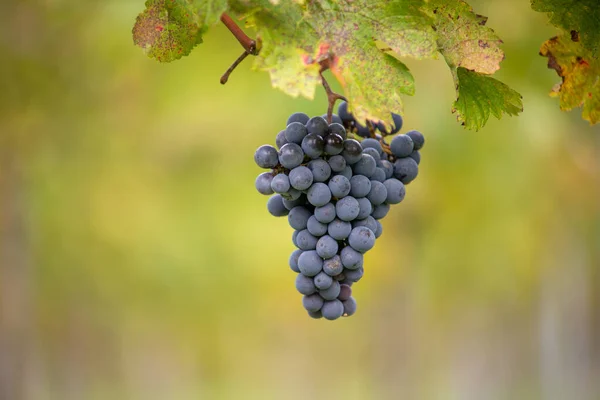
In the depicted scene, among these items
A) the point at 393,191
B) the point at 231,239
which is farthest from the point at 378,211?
the point at 231,239

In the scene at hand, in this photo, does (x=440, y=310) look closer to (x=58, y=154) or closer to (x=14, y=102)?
(x=58, y=154)

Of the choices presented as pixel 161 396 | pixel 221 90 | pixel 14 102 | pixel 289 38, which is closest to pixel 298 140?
pixel 289 38

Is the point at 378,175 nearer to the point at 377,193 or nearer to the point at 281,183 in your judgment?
the point at 377,193

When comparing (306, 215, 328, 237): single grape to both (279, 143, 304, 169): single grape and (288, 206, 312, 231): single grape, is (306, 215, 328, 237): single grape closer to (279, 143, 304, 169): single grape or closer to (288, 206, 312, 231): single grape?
(288, 206, 312, 231): single grape

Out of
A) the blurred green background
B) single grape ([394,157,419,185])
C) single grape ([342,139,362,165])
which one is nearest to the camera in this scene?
single grape ([342,139,362,165])

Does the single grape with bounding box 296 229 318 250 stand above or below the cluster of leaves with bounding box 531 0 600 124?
below

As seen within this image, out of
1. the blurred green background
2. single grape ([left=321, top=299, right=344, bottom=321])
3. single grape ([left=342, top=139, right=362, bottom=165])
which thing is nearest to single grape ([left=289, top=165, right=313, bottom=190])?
single grape ([left=342, top=139, right=362, bottom=165])
